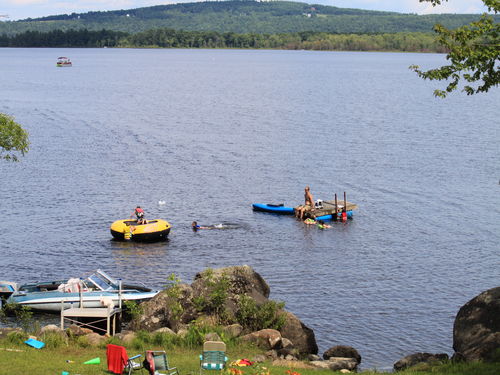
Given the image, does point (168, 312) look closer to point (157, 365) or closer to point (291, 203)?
point (157, 365)

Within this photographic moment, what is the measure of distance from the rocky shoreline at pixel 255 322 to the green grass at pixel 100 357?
691mm

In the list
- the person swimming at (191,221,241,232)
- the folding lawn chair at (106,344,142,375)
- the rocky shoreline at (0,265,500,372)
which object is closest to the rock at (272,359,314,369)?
the rocky shoreline at (0,265,500,372)

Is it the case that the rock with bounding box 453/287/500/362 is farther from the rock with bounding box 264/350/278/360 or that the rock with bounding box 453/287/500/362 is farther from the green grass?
the rock with bounding box 264/350/278/360

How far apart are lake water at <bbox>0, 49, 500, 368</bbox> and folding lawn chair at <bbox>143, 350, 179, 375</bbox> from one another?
12.1 metres

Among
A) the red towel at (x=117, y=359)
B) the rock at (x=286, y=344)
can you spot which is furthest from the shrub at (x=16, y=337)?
the rock at (x=286, y=344)

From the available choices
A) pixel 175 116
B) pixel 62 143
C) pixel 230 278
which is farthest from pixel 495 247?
pixel 175 116

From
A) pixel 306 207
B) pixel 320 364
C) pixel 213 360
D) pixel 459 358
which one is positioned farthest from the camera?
pixel 306 207

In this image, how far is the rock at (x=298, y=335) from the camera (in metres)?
30.3

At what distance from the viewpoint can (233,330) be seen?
1128 inches

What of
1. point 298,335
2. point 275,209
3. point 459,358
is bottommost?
point 275,209

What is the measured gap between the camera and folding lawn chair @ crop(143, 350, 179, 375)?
20.8m

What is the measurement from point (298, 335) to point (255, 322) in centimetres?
181

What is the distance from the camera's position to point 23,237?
1992 inches

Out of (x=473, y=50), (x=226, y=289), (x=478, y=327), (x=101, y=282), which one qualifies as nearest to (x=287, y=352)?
(x=226, y=289)
